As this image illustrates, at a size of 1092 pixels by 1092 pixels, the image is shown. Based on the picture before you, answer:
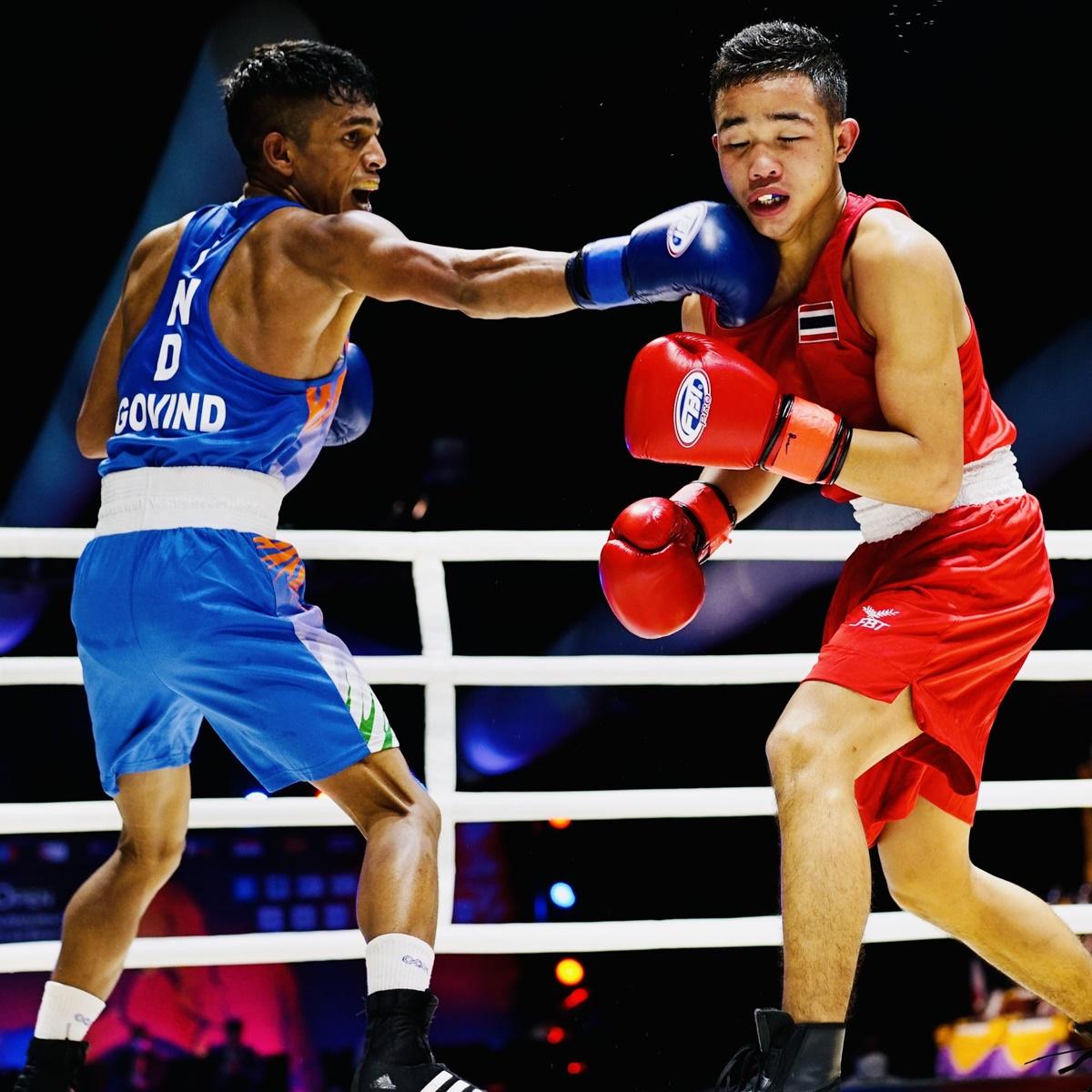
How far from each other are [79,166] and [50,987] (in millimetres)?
4642

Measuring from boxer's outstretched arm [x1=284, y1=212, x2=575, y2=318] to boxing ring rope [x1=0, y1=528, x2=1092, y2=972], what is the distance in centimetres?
64

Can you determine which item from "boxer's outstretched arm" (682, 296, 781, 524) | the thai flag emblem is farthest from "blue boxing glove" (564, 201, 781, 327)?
"boxer's outstretched arm" (682, 296, 781, 524)

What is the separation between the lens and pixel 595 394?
615 cm

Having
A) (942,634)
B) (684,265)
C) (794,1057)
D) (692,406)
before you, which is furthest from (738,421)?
(794,1057)

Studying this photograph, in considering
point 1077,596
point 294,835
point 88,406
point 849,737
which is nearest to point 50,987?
point 88,406

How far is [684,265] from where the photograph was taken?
1.67m

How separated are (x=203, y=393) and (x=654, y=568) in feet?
2.16

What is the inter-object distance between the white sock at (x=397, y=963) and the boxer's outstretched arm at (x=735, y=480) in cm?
82

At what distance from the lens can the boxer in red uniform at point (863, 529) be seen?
63.6 inches

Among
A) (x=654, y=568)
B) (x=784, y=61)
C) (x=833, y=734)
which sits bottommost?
(x=833, y=734)

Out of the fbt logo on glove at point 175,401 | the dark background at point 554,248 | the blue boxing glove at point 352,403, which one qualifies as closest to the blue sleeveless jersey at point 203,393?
the fbt logo on glove at point 175,401

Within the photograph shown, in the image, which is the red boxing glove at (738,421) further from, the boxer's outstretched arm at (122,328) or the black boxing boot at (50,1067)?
the black boxing boot at (50,1067)

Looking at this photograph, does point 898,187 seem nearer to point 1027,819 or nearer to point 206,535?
point 1027,819

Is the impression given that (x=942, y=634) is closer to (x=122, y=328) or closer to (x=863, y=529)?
(x=863, y=529)
